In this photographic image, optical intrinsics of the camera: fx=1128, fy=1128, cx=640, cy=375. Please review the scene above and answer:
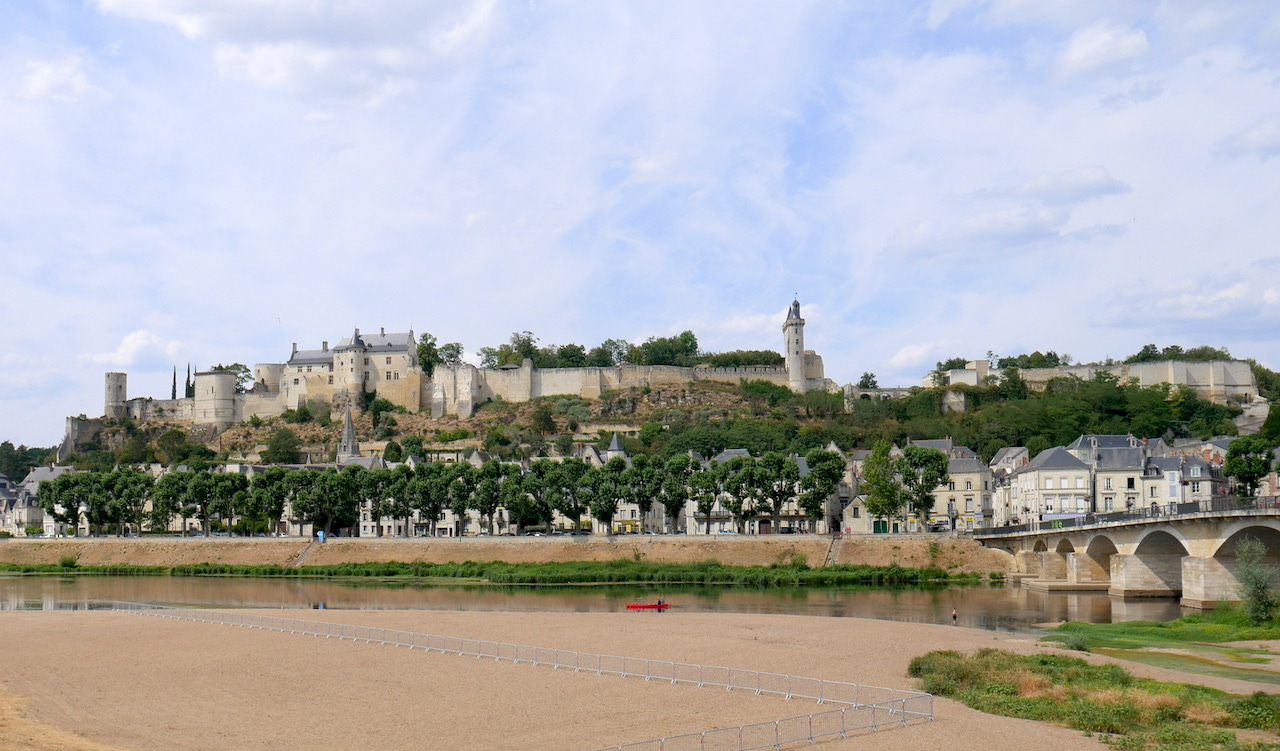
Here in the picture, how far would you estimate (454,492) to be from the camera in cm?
6631

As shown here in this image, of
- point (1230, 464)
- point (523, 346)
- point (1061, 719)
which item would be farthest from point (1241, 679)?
point (523, 346)

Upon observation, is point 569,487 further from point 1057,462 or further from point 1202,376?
point 1202,376

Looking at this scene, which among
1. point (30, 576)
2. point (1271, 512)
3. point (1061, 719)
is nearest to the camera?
point (1061, 719)

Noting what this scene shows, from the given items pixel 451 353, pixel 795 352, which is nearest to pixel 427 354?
pixel 451 353

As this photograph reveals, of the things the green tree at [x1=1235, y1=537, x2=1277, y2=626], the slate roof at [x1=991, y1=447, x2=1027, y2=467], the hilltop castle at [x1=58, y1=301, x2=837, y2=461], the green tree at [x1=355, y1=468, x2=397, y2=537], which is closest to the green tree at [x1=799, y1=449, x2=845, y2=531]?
the slate roof at [x1=991, y1=447, x2=1027, y2=467]

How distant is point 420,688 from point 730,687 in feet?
21.2

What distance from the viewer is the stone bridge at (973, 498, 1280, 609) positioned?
36188mm

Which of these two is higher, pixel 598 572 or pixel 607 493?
pixel 607 493

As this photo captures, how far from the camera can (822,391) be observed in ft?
376

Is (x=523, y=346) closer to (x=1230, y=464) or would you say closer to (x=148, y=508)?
(x=148, y=508)

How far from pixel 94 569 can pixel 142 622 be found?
3282cm

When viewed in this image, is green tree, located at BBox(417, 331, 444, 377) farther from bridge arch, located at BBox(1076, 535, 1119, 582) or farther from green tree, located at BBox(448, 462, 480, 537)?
bridge arch, located at BBox(1076, 535, 1119, 582)

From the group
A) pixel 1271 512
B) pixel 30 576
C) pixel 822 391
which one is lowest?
pixel 30 576

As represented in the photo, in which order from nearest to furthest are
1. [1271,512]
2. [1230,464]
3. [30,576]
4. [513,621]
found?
[1271,512], [513,621], [1230,464], [30,576]
